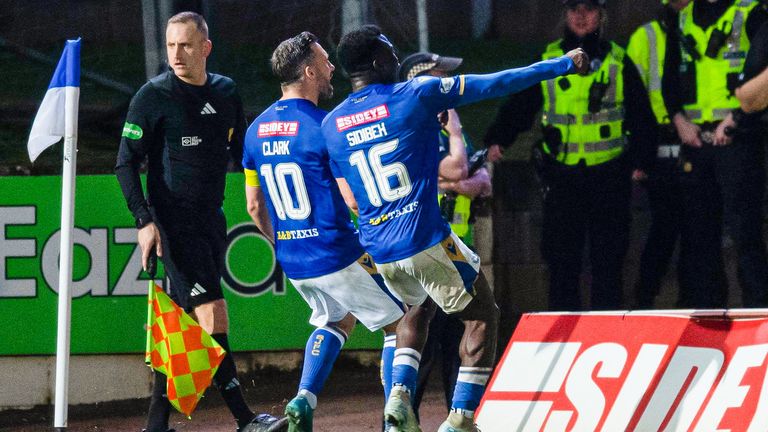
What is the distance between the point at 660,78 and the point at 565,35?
0.66 meters

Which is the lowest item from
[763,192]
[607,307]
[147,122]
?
[607,307]

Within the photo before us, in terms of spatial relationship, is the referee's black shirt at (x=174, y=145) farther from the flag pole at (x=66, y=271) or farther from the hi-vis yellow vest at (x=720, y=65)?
the hi-vis yellow vest at (x=720, y=65)

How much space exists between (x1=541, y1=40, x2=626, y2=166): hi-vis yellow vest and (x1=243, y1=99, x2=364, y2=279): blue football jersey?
→ 7.90 ft

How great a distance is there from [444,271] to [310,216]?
2.57 feet

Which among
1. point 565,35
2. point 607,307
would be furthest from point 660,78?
point 607,307

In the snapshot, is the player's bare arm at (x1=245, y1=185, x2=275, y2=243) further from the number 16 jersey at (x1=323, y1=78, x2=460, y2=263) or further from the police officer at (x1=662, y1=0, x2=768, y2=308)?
the police officer at (x1=662, y1=0, x2=768, y2=308)

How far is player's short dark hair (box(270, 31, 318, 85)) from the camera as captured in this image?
6.76 m

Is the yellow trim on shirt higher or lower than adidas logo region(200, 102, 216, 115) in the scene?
lower

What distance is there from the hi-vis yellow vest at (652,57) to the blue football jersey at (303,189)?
268 centimetres

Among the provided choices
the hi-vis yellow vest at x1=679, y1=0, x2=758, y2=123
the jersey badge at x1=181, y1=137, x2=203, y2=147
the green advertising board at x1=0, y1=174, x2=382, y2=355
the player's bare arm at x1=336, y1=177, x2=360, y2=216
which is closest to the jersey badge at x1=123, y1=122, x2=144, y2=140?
the jersey badge at x1=181, y1=137, x2=203, y2=147

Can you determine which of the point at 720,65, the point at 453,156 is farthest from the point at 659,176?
the point at 453,156

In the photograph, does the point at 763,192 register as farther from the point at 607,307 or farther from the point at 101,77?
the point at 101,77

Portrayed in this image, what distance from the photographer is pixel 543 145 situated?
891 centimetres

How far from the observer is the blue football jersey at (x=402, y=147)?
6234 mm
